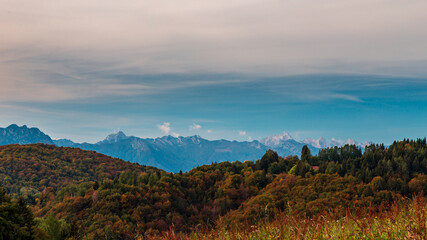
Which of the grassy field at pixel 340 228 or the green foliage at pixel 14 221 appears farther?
the green foliage at pixel 14 221

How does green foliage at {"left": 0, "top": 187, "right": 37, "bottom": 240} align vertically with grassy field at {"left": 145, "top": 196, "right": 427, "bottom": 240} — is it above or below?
below

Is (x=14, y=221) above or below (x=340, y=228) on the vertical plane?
below

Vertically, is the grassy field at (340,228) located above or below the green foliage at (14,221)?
above

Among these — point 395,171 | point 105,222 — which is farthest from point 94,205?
point 395,171

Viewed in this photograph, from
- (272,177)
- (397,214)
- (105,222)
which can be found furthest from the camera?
(272,177)

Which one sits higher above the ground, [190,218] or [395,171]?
[395,171]

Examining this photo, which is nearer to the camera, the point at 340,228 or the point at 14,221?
the point at 340,228

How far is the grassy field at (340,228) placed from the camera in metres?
8.54

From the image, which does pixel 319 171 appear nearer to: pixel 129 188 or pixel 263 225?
pixel 129 188

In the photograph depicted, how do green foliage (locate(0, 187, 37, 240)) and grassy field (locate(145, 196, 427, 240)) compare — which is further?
green foliage (locate(0, 187, 37, 240))

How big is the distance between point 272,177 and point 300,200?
159ft

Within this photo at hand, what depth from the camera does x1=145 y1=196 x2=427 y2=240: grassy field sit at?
28.0 ft

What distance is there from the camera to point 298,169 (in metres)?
180

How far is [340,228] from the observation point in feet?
29.8
